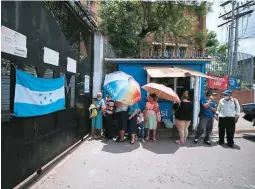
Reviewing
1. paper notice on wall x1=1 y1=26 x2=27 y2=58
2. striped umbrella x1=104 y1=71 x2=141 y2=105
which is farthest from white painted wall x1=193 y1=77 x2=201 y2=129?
paper notice on wall x1=1 y1=26 x2=27 y2=58

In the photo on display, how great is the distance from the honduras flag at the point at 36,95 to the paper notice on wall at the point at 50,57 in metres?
0.39

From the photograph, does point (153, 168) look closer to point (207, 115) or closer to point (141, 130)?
point (141, 130)

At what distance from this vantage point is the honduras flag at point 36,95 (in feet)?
16.0

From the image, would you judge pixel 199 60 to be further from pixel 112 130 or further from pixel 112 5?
Result: pixel 112 5

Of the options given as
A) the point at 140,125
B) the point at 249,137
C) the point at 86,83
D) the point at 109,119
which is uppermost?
the point at 86,83

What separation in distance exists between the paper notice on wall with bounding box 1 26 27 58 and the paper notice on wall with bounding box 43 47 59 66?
0.99 meters

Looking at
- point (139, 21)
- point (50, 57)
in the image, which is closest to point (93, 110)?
Answer: point (50, 57)

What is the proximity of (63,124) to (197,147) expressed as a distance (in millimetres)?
3981

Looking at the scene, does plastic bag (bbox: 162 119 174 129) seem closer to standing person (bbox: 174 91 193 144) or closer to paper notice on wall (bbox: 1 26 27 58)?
standing person (bbox: 174 91 193 144)

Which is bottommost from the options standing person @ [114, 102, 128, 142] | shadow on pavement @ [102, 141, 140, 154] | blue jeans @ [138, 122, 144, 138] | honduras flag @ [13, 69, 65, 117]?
shadow on pavement @ [102, 141, 140, 154]

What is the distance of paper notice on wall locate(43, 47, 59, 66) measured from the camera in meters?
6.06

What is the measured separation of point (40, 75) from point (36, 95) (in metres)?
0.50

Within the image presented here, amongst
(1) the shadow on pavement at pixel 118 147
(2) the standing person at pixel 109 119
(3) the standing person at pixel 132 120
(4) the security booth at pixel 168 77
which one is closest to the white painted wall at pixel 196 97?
(4) the security booth at pixel 168 77

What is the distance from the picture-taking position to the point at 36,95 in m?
5.56
